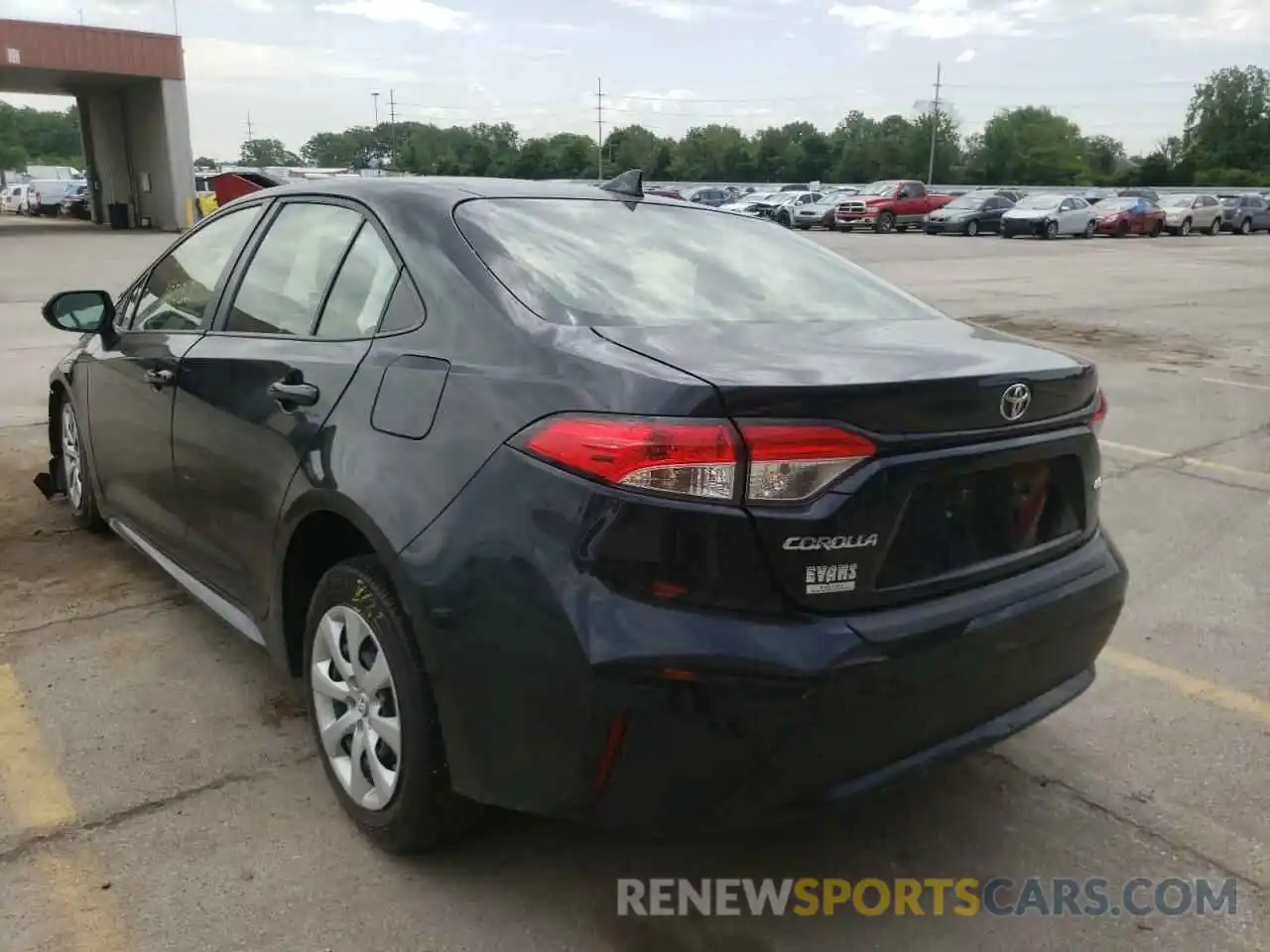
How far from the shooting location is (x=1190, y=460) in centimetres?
677

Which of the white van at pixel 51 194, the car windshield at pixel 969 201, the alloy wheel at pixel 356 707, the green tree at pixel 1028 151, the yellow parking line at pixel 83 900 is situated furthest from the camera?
the green tree at pixel 1028 151

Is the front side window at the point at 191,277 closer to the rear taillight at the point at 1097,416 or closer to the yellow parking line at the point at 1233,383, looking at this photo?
the rear taillight at the point at 1097,416

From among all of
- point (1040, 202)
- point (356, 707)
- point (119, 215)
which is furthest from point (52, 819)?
point (1040, 202)

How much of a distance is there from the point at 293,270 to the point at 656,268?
113 cm

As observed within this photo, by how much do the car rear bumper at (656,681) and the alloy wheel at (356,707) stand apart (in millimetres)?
249

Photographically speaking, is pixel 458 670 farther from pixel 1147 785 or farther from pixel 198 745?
pixel 1147 785

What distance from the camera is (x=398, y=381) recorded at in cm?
252

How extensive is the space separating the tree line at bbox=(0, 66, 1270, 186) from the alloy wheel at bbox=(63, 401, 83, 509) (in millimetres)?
74947

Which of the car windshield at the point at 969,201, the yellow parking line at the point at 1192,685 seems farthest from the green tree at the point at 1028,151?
the yellow parking line at the point at 1192,685

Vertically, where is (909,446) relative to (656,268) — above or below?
below

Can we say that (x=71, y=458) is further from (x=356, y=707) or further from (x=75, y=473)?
(x=356, y=707)

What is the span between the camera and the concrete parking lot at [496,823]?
2.44m

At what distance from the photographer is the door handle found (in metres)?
2.76

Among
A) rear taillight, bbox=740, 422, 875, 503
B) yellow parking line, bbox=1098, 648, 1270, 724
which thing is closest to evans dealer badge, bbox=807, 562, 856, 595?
rear taillight, bbox=740, 422, 875, 503
